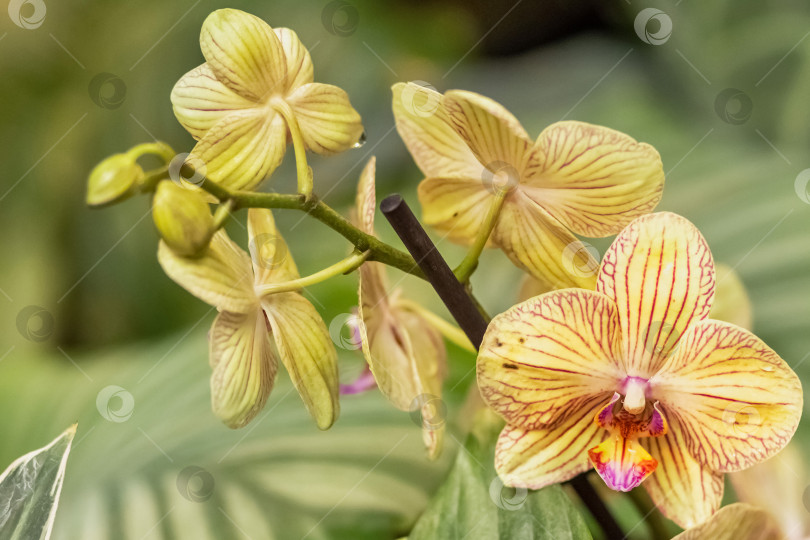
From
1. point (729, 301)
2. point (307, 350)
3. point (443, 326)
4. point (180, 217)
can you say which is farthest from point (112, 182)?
point (729, 301)

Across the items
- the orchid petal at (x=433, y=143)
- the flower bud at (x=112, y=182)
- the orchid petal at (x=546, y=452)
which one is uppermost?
the flower bud at (x=112, y=182)

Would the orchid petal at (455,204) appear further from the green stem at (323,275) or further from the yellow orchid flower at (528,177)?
the green stem at (323,275)

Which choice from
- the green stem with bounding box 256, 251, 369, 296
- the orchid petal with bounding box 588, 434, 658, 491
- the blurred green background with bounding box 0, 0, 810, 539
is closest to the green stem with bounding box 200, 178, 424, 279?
the green stem with bounding box 256, 251, 369, 296

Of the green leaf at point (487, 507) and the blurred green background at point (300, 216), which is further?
the blurred green background at point (300, 216)

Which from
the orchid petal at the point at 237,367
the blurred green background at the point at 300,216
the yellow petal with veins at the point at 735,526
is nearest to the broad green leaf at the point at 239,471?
the blurred green background at the point at 300,216

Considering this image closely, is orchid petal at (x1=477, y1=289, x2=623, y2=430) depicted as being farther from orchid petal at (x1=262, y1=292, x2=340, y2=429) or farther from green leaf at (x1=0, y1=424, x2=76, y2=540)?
green leaf at (x1=0, y1=424, x2=76, y2=540)

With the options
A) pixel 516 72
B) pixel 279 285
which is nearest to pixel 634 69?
pixel 516 72
